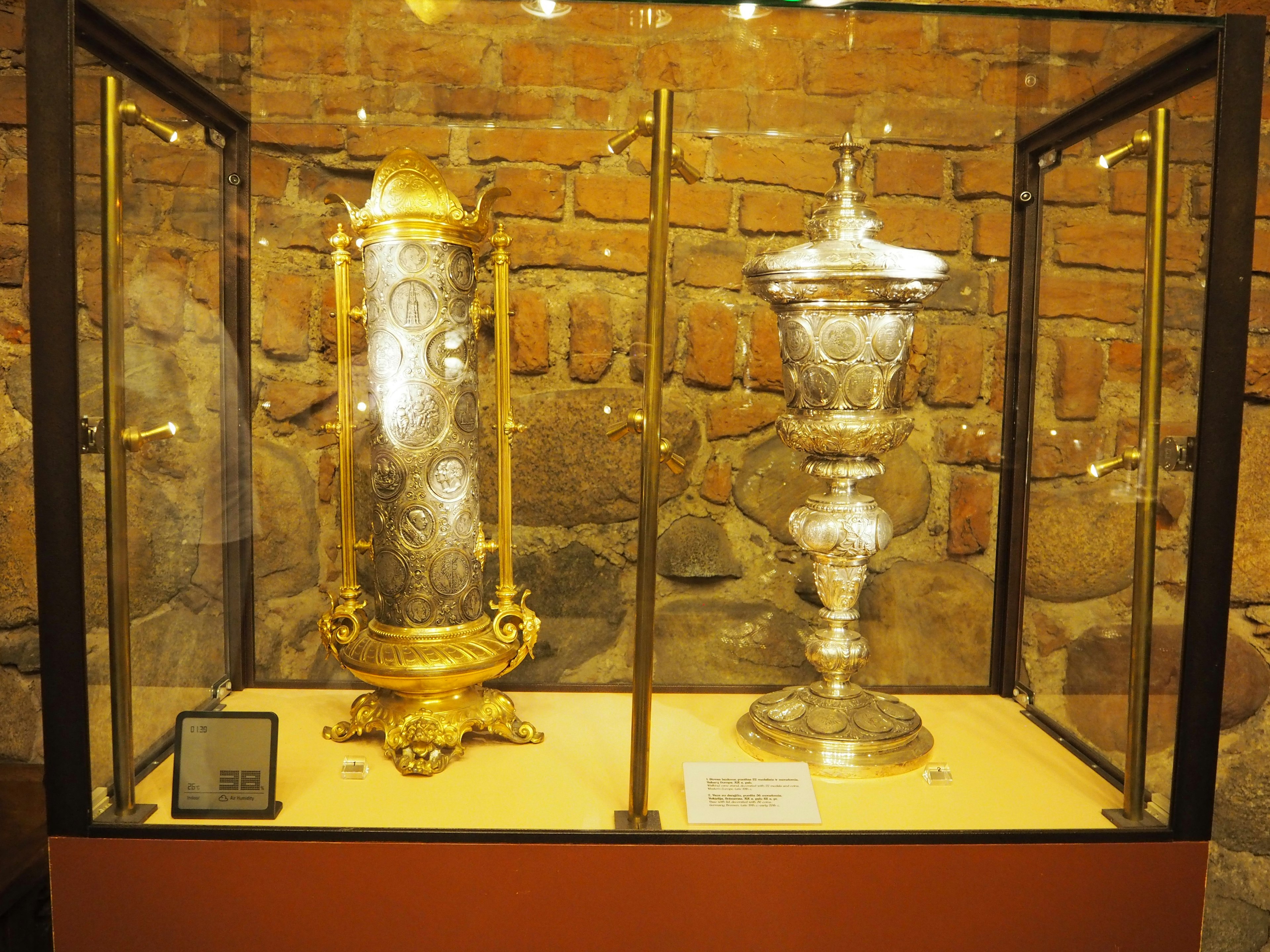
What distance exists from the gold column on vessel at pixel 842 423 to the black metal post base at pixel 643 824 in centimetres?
22

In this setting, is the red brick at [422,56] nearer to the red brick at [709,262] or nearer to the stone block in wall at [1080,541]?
the red brick at [709,262]

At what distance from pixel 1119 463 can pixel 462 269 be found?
763mm

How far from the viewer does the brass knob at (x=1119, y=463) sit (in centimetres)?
106

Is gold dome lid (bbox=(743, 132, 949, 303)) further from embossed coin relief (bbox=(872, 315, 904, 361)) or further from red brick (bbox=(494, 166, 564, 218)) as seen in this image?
red brick (bbox=(494, 166, 564, 218))

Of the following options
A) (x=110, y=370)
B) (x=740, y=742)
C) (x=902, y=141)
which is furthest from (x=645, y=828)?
(x=902, y=141)

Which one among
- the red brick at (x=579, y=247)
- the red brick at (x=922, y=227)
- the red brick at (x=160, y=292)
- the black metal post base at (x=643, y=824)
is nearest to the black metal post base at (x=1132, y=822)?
the black metal post base at (x=643, y=824)

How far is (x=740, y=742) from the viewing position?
1.19 m

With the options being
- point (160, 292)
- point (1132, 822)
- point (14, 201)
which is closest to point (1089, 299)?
point (1132, 822)

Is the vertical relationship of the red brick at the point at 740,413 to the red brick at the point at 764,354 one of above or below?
below

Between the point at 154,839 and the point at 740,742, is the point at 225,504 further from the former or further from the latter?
the point at 740,742

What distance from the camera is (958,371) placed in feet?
4.31

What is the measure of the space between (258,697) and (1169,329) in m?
1.17

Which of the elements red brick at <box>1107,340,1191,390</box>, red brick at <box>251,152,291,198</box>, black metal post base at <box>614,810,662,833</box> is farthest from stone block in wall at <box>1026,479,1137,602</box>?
red brick at <box>251,152,291,198</box>

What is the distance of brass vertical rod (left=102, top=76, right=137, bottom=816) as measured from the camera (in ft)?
3.18
